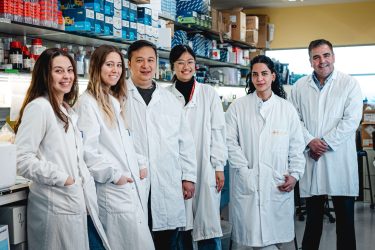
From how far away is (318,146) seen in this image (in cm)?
362

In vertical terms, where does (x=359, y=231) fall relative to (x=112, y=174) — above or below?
below

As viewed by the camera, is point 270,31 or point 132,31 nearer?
point 132,31

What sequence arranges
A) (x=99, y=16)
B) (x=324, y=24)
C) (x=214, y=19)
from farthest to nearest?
(x=324, y=24) < (x=214, y=19) < (x=99, y=16)

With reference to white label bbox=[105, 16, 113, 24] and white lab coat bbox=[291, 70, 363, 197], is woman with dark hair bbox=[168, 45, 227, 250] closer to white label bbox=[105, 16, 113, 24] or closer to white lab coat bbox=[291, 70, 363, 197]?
white lab coat bbox=[291, 70, 363, 197]

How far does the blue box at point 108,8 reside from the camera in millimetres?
4012

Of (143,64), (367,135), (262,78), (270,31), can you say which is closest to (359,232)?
(367,135)

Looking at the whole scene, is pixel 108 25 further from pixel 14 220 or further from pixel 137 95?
pixel 14 220

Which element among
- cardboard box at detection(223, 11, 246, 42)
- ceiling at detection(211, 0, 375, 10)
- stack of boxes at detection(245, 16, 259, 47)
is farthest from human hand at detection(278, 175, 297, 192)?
ceiling at detection(211, 0, 375, 10)

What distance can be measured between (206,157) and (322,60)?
1.11 meters

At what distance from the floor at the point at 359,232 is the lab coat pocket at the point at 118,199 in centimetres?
208

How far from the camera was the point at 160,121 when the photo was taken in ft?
9.95

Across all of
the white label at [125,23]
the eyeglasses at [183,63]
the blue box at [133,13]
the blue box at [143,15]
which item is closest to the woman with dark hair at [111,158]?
the eyeglasses at [183,63]

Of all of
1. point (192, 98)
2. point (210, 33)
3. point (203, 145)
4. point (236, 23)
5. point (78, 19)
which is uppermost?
point (236, 23)

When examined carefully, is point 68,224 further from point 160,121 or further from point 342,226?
point 342,226
